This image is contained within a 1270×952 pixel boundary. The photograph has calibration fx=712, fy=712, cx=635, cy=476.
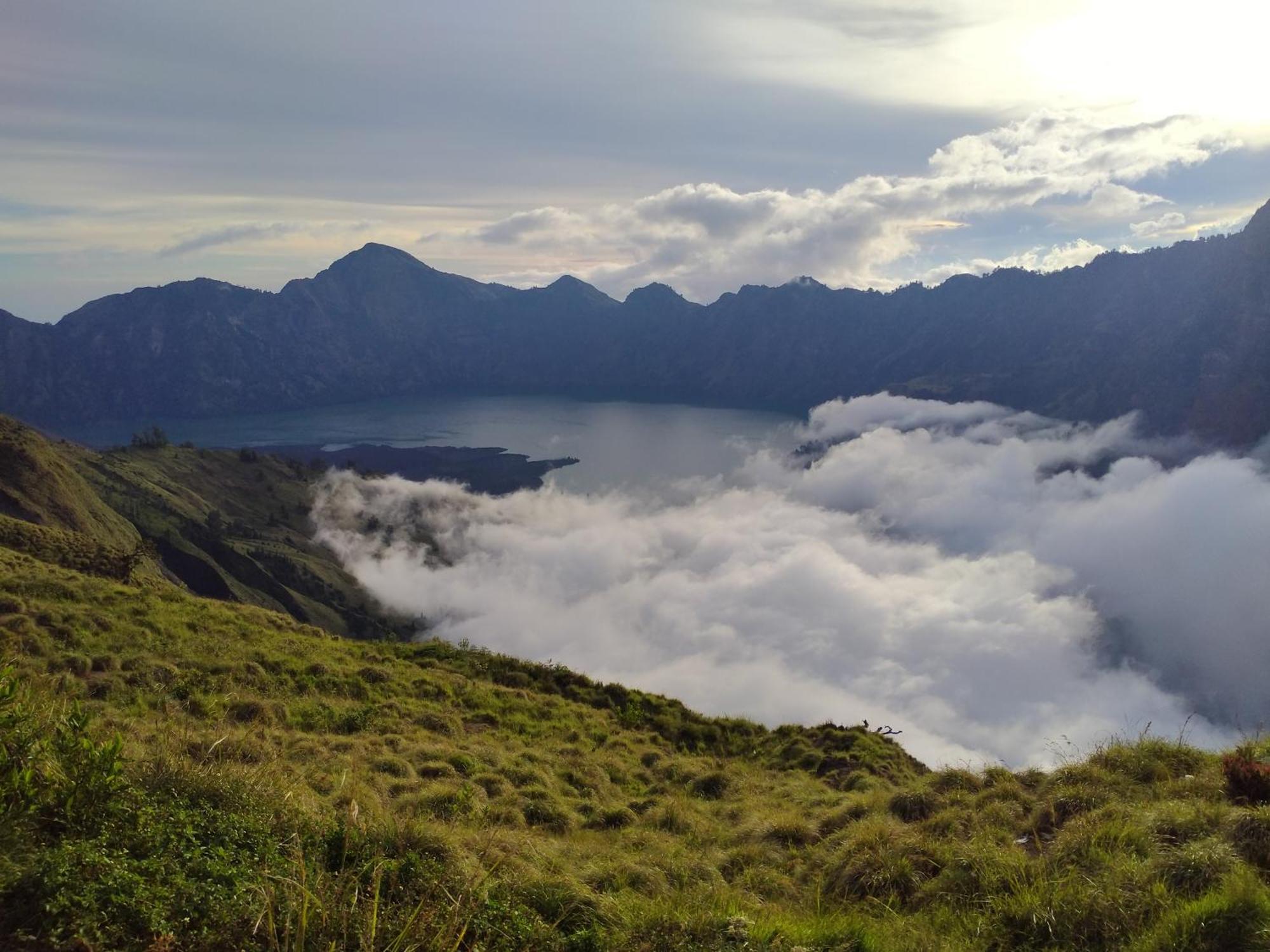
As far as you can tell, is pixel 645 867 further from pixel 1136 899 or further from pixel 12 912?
pixel 12 912

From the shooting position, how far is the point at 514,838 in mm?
10352

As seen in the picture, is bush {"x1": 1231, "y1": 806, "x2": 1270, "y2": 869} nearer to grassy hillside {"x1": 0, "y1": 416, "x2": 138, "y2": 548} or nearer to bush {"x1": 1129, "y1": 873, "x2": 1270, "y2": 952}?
bush {"x1": 1129, "y1": 873, "x2": 1270, "y2": 952}

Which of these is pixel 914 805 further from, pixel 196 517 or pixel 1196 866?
pixel 196 517

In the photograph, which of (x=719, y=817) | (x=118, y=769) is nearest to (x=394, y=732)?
(x=719, y=817)

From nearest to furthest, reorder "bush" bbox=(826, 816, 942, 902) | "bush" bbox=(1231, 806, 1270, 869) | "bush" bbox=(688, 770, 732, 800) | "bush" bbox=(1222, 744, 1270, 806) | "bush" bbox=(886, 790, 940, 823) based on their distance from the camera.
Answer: "bush" bbox=(1231, 806, 1270, 869) → "bush" bbox=(826, 816, 942, 902) → "bush" bbox=(1222, 744, 1270, 806) → "bush" bbox=(886, 790, 940, 823) → "bush" bbox=(688, 770, 732, 800)

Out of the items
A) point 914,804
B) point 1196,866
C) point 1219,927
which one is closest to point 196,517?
point 914,804

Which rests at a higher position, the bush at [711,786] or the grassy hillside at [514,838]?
the grassy hillside at [514,838]

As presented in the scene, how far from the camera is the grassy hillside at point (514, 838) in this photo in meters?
6.07

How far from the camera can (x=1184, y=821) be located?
9.33 m

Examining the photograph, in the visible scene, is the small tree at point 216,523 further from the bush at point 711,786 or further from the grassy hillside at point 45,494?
the bush at point 711,786

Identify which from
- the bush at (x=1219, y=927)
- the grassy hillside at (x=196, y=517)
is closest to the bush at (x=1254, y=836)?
the bush at (x=1219, y=927)

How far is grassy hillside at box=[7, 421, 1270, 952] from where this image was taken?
6070 millimetres

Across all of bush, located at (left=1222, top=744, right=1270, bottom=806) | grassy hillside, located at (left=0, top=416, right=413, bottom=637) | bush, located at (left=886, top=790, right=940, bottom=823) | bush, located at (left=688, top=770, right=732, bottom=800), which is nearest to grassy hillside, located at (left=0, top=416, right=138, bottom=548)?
grassy hillside, located at (left=0, top=416, right=413, bottom=637)

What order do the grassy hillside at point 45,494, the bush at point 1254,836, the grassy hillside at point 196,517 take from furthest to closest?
the grassy hillside at point 196,517, the grassy hillside at point 45,494, the bush at point 1254,836
